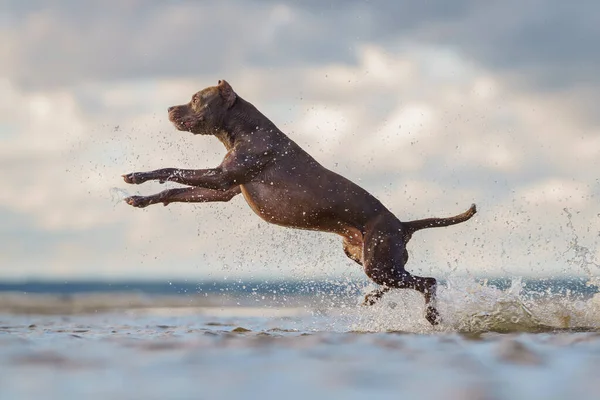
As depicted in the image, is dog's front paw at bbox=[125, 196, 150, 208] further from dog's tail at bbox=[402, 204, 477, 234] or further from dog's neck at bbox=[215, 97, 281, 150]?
dog's tail at bbox=[402, 204, 477, 234]

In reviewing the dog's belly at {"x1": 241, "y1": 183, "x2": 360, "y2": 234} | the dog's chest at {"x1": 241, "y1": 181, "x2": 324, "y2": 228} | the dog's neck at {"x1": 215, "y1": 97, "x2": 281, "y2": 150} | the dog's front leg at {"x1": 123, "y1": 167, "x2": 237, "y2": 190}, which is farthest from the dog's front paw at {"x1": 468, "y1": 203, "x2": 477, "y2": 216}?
the dog's front leg at {"x1": 123, "y1": 167, "x2": 237, "y2": 190}

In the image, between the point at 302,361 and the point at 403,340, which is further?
the point at 403,340

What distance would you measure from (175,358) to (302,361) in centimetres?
69

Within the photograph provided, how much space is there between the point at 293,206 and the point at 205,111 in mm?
1204

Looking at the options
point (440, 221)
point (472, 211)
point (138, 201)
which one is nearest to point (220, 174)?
point (138, 201)

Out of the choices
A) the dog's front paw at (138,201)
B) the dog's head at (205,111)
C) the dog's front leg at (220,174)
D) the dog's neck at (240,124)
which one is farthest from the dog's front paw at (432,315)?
the dog's front paw at (138,201)

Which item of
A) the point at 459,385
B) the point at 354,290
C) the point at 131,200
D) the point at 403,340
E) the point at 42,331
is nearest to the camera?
Answer: the point at 459,385

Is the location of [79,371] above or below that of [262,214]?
below

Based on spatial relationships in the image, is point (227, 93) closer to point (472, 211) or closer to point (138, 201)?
point (138, 201)

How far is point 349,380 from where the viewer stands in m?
3.90

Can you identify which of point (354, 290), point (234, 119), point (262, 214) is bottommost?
point (354, 290)

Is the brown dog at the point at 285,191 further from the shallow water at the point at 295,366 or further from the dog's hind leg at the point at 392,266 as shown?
the shallow water at the point at 295,366

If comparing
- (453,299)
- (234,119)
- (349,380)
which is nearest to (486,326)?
(453,299)

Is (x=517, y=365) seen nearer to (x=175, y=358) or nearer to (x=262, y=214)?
(x=175, y=358)
